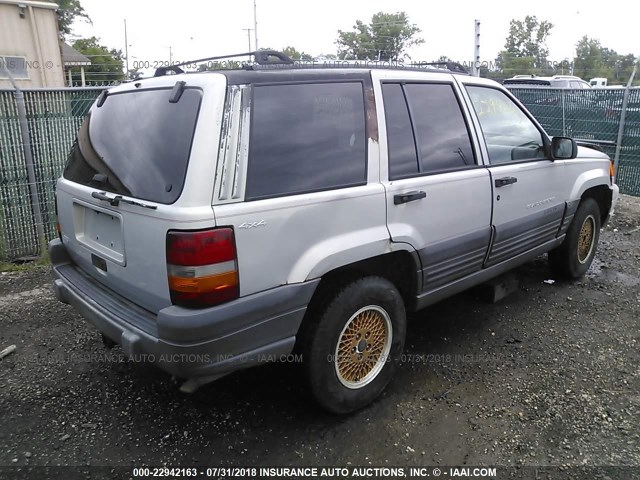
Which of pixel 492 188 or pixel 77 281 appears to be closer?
pixel 77 281

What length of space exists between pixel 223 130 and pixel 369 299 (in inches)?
49.5

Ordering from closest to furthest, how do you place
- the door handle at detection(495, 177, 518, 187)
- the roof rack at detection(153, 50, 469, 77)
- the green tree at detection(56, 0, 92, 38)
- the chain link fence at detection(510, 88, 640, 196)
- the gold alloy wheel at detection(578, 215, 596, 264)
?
the roof rack at detection(153, 50, 469, 77) → the door handle at detection(495, 177, 518, 187) → the gold alloy wheel at detection(578, 215, 596, 264) → the chain link fence at detection(510, 88, 640, 196) → the green tree at detection(56, 0, 92, 38)

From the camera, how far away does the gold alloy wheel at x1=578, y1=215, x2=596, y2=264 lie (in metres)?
4.98

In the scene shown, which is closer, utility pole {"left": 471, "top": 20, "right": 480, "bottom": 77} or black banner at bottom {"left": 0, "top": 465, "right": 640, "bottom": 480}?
black banner at bottom {"left": 0, "top": 465, "right": 640, "bottom": 480}

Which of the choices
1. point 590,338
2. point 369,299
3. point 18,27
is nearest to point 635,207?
point 590,338

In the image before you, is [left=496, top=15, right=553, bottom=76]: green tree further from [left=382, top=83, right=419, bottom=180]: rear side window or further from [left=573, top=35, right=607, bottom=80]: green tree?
[left=382, top=83, right=419, bottom=180]: rear side window

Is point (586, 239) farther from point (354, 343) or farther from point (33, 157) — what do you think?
point (33, 157)

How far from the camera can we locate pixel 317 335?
2686 mm

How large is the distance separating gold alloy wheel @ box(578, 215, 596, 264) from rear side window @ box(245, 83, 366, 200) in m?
3.21

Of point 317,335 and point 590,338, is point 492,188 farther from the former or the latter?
point 317,335

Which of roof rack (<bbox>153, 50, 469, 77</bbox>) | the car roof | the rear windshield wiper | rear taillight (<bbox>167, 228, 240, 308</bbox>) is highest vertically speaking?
roof rack (<bbox>153, 50, 469, 77</bbox>)

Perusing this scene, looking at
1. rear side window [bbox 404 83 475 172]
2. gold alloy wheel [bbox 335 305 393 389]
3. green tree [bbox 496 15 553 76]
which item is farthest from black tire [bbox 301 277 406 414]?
green tree [bbox 496 15 553 76]

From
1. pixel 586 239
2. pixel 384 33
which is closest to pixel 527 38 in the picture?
pixel 384 33

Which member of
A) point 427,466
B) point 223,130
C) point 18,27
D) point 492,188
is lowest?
point 427,466
